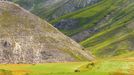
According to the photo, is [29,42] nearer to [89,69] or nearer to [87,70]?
[89,69]

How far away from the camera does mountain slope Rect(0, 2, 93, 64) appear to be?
114 metres

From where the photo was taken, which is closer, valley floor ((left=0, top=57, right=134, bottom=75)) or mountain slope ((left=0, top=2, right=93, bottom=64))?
valley floor ((left=0, top=57, right=134, bottom=75))

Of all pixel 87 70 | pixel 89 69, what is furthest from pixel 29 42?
pixel 87 70

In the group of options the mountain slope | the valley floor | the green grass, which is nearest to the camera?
the valley floor

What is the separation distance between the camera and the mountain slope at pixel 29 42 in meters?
114

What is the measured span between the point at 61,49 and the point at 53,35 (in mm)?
8287

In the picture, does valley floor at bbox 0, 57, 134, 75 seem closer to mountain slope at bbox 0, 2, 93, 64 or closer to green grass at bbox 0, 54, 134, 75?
green grass at bbox 0, 54, 134, 75

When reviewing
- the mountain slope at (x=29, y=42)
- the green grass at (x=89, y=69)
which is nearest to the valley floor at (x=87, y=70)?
the green grass at (x=89, y=69)

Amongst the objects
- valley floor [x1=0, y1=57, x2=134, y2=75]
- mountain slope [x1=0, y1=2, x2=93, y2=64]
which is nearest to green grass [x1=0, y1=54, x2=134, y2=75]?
valley floor [x1=0, y1=57, x2=134, y2=75]

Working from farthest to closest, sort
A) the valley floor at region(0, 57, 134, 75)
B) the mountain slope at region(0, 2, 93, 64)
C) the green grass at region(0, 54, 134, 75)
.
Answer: the mountain slope at region(0, 2, 93, 64)
the green grass at region(0, 54, 134, 75)
the valley floor at region(0, 57, 134, 75)

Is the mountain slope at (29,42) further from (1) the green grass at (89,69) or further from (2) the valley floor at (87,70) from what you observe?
(2) the valley floor at (87,70)

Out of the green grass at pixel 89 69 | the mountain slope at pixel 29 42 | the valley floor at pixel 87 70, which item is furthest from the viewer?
the mountain slope at pixel 29 42

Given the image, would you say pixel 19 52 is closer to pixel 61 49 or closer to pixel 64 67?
pixel 61 49

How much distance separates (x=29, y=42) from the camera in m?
119
